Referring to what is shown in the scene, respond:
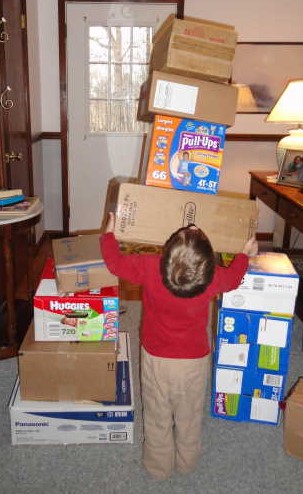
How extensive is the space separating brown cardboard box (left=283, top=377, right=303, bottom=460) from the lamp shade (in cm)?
171

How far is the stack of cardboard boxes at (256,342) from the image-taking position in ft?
5.92

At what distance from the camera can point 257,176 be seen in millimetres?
3314

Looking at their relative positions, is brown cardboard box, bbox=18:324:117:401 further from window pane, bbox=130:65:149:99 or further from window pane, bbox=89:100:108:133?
window pane, bbox=130:65:149:99

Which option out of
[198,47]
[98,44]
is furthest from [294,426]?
[98,44]

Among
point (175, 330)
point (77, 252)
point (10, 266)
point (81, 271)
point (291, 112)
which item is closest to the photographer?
point (175, 330)

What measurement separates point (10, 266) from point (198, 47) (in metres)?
1.28

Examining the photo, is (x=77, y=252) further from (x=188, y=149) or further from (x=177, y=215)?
(x=188, y=149)

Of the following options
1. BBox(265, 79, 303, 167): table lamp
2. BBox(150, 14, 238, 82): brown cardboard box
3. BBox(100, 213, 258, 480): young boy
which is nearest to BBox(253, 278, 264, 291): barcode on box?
BBox(100, 213, 258, 480): young boy

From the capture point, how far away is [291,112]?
2.90m

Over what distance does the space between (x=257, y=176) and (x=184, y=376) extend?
2059mm

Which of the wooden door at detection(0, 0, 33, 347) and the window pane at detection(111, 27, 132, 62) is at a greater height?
the window pane at detection(111, 27, 132, 62)

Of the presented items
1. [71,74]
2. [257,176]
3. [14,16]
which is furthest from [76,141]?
[257,176]

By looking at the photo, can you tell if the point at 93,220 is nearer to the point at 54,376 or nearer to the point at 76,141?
the point at 76,141

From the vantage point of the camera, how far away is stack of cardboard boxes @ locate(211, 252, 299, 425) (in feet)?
5.92
